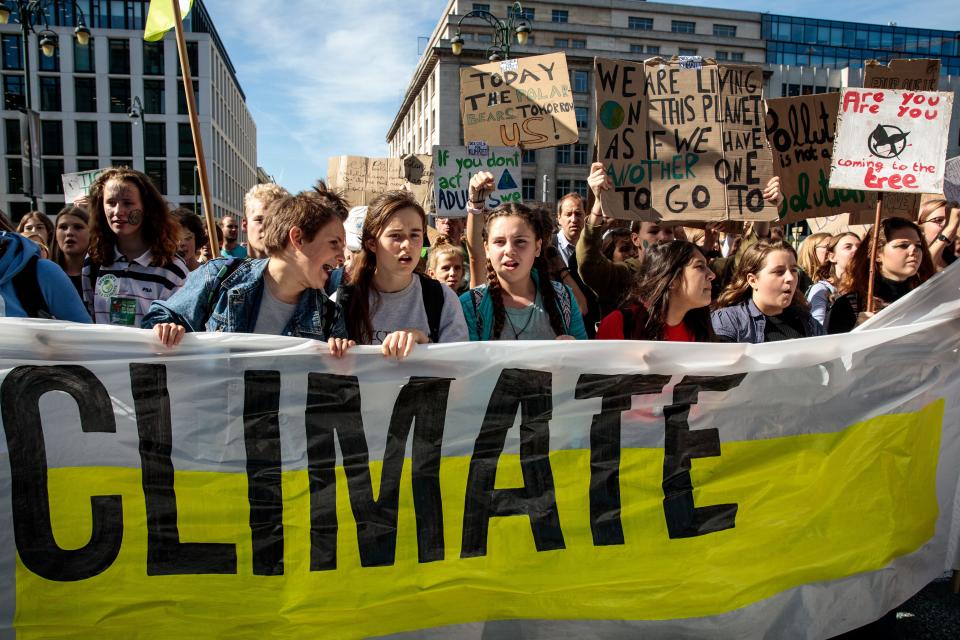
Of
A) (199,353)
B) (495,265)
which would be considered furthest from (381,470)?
(495,265)

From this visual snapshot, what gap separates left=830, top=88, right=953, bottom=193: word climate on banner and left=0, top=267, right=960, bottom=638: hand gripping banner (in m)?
1.39

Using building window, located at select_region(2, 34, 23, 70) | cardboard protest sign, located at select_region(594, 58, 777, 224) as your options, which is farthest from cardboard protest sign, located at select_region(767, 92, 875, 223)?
building window, located at select_region(2, 34, 23, 70)

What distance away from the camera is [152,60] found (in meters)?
54.1

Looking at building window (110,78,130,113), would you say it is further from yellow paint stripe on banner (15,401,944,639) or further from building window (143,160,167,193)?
yellow paint stripe on banner (15,401,944,639)

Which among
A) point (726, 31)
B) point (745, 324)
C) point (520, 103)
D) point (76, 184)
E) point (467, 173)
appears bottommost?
point (745, 324)

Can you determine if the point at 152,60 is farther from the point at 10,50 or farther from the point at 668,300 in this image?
the point at 668,300

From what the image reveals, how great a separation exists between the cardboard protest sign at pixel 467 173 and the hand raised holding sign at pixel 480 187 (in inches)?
57.2

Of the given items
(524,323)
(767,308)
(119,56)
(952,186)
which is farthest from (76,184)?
(119,56)

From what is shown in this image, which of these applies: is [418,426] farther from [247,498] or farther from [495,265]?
[495,265]

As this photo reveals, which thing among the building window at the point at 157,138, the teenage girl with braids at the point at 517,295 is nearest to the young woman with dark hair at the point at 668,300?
the teenage girl with braids at the point at 517,295

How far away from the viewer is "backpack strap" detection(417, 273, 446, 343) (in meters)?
2.75

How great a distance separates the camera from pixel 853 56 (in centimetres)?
6041

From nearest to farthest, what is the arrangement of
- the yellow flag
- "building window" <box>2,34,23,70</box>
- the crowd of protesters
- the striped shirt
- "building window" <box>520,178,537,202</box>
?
the crowd of protesters → the striped shirt → the yellow flag → "building window" <box>520,178,537,202</box> → "building window" <box>2,34,23,70</box>

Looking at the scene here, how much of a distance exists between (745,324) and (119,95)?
→ 61.4 metres
